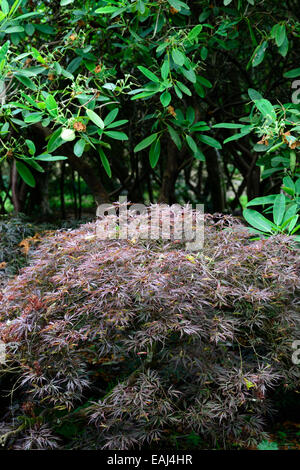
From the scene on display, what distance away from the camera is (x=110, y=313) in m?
1.56

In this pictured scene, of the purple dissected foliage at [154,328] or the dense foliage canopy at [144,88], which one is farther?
the dense foliage canopy at [144,88]

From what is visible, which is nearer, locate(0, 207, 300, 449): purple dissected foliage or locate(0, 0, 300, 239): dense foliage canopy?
locate(0, 207, 300, 449): purple dissected foliage

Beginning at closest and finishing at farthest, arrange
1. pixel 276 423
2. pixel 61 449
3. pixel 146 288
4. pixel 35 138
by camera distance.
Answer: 1. pixel 146 288
2. pixel 61 449
3. pixel 276 423
4. pixel 35 138

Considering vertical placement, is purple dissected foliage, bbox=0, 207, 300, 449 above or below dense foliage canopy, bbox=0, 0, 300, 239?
below

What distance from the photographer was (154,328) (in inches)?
59.9

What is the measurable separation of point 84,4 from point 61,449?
2.30 m

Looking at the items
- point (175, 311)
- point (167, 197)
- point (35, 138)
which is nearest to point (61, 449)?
A: point (175, 311)

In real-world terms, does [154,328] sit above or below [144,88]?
below

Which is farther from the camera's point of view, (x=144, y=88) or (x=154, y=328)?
(x=144, y=88)

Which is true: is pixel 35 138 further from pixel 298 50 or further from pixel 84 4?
pixel 298 50

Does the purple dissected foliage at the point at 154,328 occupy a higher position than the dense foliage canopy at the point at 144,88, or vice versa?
the dense foliage canopy at the point at 144,88

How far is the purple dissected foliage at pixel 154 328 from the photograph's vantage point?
1568 mm

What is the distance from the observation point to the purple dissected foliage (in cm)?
157
